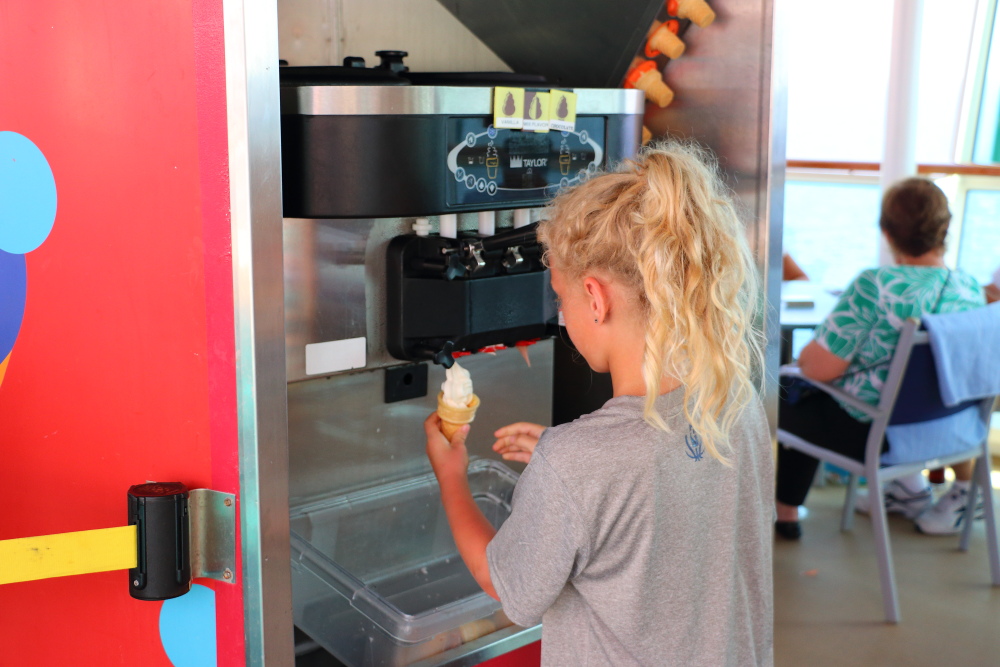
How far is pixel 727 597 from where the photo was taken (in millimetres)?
1027

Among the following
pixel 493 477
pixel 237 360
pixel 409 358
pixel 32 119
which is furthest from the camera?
pixel 493 477

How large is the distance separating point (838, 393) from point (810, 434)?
0.64 feet

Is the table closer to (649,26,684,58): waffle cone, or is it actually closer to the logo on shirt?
(649,26,684,58): waffle cone

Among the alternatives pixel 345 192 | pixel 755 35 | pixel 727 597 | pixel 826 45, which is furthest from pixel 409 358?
pixel 826 45

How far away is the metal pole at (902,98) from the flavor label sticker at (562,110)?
309cm

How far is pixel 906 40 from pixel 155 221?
3908mm

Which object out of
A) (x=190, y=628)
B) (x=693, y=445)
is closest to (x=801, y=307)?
(x=693, y=445)

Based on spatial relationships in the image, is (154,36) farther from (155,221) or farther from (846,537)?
(846,537)

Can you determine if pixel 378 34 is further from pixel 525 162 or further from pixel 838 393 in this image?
pixel 838 393

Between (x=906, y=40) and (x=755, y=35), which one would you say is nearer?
(x=755, y=35)

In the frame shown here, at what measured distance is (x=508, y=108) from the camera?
118 centimetres

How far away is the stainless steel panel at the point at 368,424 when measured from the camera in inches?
51.9

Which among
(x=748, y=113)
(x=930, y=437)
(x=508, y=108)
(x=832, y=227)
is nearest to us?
(x=508, y=108)

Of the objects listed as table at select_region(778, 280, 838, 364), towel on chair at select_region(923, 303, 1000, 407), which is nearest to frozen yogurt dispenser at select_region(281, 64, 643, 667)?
towel on chair at select_region(923, 303, 1000, 407)
